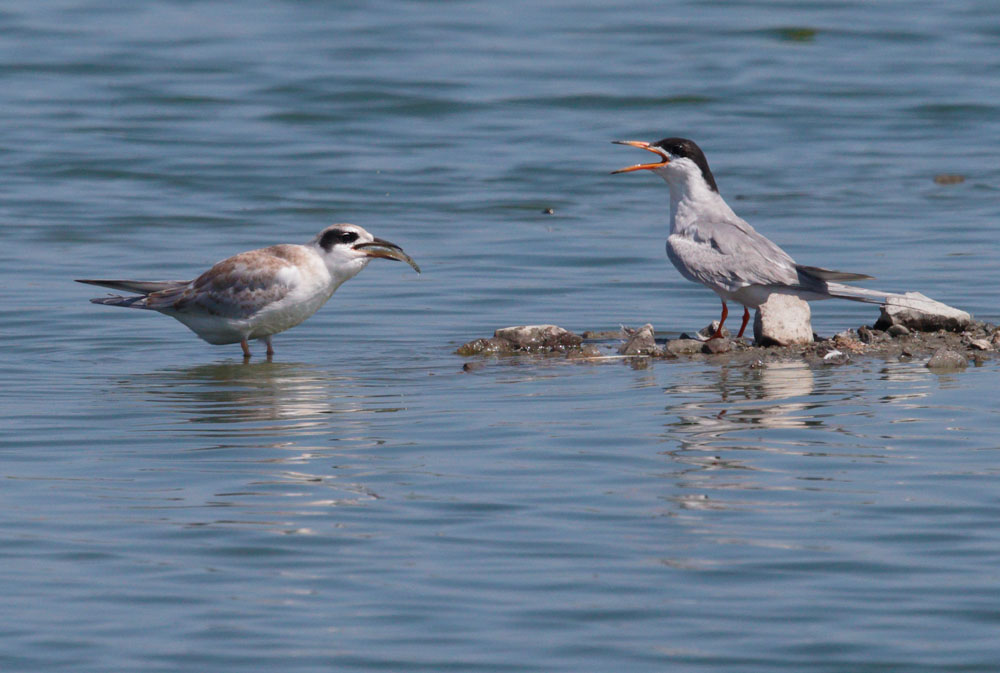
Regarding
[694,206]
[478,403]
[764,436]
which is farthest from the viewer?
[694,206]

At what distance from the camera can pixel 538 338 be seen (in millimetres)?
10117

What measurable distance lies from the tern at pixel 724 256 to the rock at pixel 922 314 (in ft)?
0.37

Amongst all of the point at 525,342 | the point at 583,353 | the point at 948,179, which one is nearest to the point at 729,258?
the point at 583,353

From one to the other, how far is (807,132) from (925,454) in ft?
45.0

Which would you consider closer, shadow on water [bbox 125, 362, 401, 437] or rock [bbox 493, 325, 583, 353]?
shadow on water [bbox 125, 362, 401, 437]

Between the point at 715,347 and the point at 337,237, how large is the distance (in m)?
2.50

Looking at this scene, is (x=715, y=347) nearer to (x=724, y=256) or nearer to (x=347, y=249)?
(x=724, y=256)

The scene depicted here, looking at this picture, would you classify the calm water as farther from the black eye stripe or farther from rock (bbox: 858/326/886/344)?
the black eye stripe

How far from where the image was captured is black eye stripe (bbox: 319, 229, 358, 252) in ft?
33.8

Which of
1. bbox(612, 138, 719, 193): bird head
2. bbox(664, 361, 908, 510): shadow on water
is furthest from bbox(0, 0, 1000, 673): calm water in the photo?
bbox(612, 138, 719, 193): bird head

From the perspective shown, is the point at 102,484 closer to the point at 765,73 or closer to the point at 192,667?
the point at 192,667

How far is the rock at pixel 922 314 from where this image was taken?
32.9ft

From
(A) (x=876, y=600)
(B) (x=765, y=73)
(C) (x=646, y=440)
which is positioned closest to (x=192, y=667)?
(A) (x=876, y=600)

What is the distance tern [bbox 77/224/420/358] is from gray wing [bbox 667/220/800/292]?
1818mm
